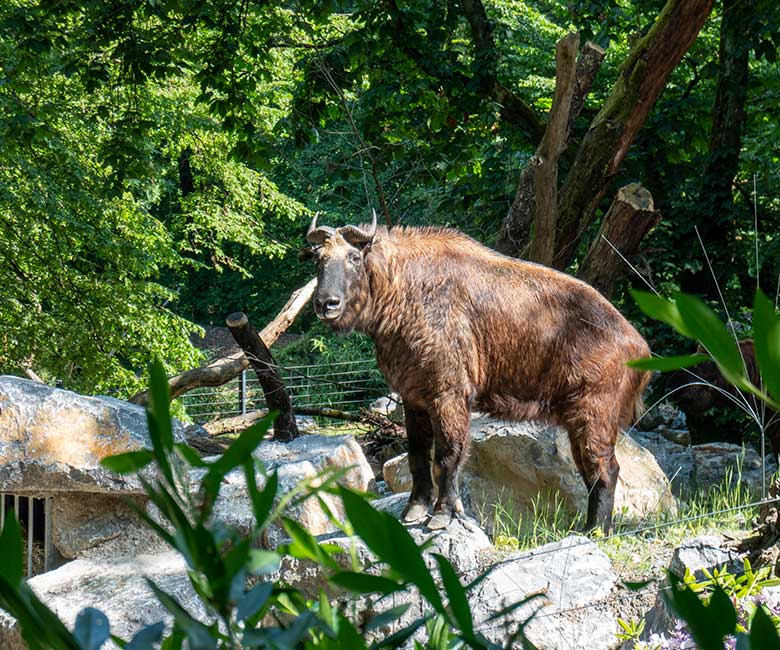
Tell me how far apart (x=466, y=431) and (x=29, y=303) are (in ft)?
37.2

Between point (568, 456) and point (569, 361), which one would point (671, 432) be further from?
point (569, 361)

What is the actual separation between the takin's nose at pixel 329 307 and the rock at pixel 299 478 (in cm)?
147

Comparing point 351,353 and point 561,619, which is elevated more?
point 561,619

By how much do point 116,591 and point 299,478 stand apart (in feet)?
5.39

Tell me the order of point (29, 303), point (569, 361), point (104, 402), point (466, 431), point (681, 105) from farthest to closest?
point (29, 303) < point (681, 105) < point (104, 402) < point (569, 361) < point (466, 431)

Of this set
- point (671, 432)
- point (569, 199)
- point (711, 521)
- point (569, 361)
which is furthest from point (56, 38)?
point (671, 432)

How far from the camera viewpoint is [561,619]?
504 centimetres

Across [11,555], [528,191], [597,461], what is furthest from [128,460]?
[528,191]

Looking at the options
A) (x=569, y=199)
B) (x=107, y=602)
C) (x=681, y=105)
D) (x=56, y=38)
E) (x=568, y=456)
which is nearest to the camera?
(x=107, y=602)

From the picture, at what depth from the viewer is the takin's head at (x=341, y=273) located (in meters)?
5.64

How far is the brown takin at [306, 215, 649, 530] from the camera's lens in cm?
574

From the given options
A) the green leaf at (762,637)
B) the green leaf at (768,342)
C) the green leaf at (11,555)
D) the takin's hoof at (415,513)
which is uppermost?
the green leaf at (768,342)

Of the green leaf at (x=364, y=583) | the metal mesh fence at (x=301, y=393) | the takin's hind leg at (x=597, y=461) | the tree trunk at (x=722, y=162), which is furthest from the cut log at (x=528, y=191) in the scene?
the metal mesh fence at (x=301, y=393)

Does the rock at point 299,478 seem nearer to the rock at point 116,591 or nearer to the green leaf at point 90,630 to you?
the rock at point 116,591
